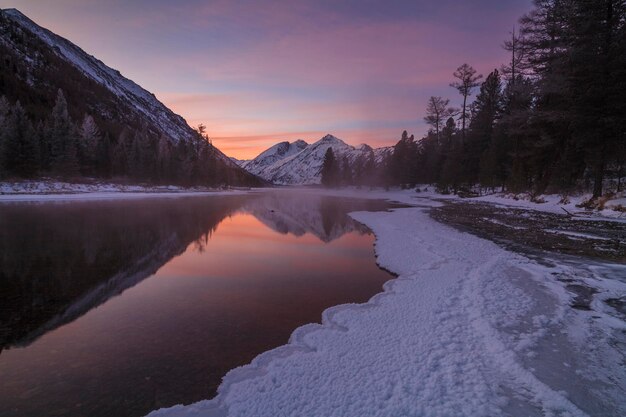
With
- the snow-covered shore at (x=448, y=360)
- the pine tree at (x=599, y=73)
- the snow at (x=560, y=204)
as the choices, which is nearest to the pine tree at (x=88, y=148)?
the snow at (x=560, y=204)

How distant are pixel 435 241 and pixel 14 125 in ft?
224

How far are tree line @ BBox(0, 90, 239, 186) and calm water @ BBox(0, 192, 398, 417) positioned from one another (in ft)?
162

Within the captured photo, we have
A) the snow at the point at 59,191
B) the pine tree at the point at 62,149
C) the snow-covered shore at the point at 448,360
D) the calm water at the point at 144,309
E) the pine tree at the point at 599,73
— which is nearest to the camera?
the snow-covered shore at the point at 448,360

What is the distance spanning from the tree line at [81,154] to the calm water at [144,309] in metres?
49.3

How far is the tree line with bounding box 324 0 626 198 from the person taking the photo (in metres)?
22.9

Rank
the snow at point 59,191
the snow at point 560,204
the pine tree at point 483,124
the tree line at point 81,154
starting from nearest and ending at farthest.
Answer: the snow at point 560,204 → the snow at point 59,191 → the pine tree at point 483,124 → the tree line at point 81,154

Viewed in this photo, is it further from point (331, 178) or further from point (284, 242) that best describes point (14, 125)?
point (331, 178)

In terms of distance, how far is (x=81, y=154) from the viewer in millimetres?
66812

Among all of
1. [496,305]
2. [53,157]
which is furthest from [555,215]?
[53,157]

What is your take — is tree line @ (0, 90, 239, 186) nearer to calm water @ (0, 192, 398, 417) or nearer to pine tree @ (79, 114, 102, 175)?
pine tree @ (79, 114, 102, 175)

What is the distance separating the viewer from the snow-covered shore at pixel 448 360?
4.20 m

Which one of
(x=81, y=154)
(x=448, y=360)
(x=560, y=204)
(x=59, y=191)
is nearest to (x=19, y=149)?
(x=59, y=191)

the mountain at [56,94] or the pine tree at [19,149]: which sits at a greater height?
the mountain at [56,94]

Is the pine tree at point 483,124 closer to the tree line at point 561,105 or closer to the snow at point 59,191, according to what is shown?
the tree line at point 561,105
